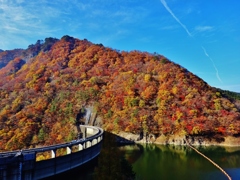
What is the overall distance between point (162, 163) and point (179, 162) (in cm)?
253

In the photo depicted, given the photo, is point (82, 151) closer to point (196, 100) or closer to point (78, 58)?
point (196, 100)

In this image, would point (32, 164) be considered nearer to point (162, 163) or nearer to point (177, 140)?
point (162, 163)

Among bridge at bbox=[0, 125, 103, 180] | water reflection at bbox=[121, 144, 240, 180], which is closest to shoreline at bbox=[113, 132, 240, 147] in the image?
water reflection at bbox=[121, 144, 240, 180]

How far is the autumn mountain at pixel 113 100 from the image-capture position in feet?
149

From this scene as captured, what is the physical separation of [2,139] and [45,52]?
176ft

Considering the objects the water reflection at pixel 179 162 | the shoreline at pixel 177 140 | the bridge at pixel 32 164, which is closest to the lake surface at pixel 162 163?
the water reflection at pixel 179 162

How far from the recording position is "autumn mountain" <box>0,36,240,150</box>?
45406 millimetres

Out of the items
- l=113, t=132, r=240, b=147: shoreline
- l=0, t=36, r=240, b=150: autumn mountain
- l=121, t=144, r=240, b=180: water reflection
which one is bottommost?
l=121, t=144, r=240, b=180: water reflection

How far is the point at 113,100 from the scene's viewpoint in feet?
185

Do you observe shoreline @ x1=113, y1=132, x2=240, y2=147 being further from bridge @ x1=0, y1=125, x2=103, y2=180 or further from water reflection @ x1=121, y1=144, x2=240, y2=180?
bridge @ x1=0, y1=125, x2=103, y2=180

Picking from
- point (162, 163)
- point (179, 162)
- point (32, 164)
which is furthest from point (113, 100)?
point (32, 164)

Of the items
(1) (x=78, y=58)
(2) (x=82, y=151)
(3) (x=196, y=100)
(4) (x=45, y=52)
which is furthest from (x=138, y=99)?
(4) (x=45, y=52)

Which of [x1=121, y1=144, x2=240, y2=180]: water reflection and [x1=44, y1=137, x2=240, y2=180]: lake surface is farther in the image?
[x1=121, y1=144, x2=240, y2=180]: water reflection

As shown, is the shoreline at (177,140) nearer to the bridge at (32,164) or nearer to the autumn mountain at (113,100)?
the autumn mountain at (113,100)
